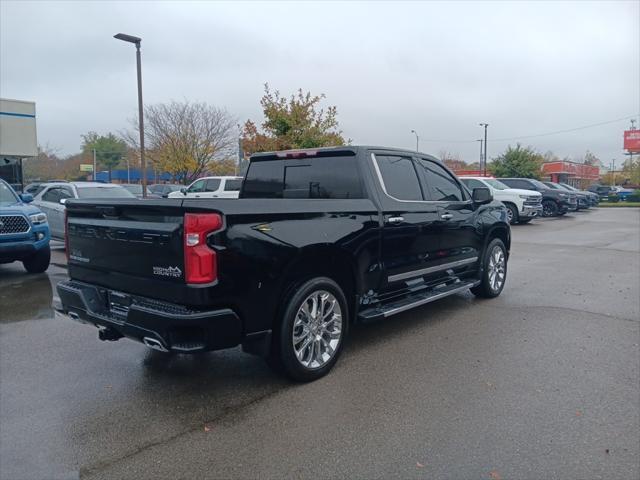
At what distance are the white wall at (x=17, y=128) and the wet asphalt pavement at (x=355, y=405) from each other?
1324cm

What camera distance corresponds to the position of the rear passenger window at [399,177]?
5.36m

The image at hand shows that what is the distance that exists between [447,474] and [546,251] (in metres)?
10.9

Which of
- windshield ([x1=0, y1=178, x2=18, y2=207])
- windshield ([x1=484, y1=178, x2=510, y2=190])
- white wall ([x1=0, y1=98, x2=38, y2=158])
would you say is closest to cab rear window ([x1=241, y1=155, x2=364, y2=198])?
windshield ([x1=0, y1=178, x2=18, y2=207])

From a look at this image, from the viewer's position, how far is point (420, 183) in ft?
19.3

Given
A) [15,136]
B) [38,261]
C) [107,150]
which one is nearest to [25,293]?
[38,261]

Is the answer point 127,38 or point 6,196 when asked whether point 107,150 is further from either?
point 6,196

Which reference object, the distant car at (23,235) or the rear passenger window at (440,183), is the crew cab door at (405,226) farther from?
the distant car at (23,235)

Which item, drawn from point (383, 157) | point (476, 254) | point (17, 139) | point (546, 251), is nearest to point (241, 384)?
point (383, 157)

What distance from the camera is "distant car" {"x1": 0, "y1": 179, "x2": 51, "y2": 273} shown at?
8.54m

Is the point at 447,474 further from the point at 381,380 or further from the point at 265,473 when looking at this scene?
the point at 381,380

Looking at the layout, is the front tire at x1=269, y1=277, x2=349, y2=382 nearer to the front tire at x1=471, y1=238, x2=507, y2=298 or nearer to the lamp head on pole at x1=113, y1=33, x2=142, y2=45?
the front tire at x1=471, y1=238, x2=507, y2=298

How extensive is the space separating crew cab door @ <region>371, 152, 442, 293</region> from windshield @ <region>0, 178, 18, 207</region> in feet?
24.3

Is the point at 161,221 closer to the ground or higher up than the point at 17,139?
closer to the ground

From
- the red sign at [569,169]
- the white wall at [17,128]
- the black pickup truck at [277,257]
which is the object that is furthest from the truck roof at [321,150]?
the red sign at [569,169]
